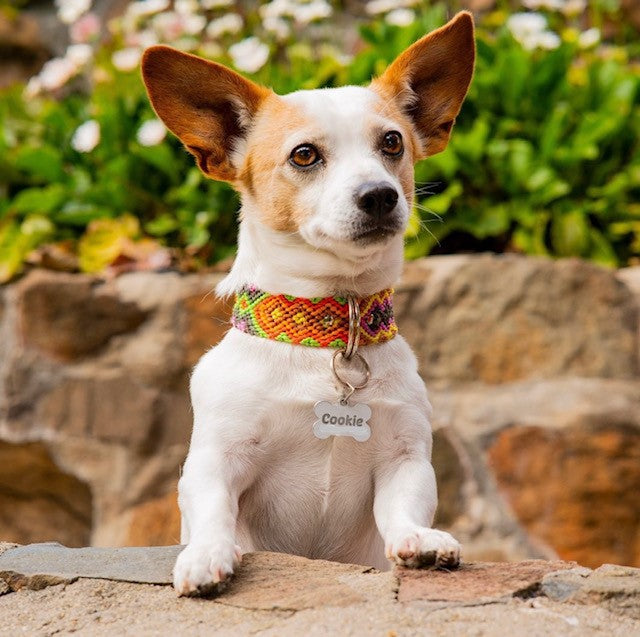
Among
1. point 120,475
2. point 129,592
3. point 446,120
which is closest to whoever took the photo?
point 129,592

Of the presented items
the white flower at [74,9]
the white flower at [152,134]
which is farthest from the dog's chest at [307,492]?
the white flower at [74,9]

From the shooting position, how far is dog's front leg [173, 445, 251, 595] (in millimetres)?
1946

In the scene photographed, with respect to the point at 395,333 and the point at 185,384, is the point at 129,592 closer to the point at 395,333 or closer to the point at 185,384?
the point at 395,333

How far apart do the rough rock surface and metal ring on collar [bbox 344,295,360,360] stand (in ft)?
1.56

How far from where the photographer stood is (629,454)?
3996mm

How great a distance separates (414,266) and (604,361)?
878 millimetres

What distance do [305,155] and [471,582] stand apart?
1.07 m

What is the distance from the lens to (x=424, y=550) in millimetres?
2012

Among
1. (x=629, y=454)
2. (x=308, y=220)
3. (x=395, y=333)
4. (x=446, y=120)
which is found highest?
(x=446, y=120)

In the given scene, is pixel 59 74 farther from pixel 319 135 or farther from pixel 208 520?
pixel 208 520

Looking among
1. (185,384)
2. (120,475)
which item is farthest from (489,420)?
(120,475)

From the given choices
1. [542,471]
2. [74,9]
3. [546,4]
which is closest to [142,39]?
[74,9]

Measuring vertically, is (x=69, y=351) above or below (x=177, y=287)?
below

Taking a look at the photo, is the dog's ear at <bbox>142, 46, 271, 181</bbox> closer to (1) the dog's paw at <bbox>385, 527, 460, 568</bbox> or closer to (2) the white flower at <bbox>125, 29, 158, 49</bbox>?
(1) the dog's paw at <bbox>385, 527, 460, 568</bbox>
